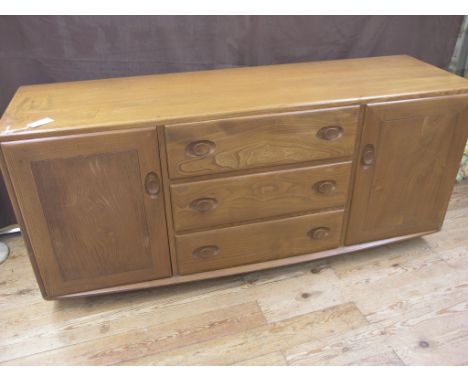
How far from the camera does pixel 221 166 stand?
4.07 ft

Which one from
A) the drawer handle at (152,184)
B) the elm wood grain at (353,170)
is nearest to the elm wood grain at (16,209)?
the drawer handle at (152,184)

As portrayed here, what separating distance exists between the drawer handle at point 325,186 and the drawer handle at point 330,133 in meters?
0.15

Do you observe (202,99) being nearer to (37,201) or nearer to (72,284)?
(37,201)

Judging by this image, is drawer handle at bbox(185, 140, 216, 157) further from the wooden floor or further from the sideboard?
the wooden floor

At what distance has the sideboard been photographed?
1.14 m

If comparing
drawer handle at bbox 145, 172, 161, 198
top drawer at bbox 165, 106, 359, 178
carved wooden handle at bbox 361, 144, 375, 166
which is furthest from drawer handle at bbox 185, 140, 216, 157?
carved wooden handle at bbox 361, 144, 375, 166

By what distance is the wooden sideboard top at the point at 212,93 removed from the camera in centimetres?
114

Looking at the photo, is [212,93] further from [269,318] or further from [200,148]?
[269,318]

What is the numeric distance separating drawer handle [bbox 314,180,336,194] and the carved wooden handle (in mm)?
117

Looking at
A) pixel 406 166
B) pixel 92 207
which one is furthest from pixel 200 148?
pixel 406 166

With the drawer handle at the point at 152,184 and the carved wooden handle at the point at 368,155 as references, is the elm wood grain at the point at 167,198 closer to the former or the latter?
the drawer handle at the point at 152,184

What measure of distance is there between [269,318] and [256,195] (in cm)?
40

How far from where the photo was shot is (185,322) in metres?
1.36
